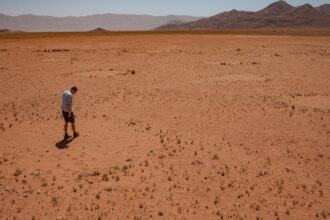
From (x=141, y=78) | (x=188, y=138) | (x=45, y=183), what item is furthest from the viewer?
(x=141, y=78)

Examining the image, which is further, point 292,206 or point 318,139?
point 318,139

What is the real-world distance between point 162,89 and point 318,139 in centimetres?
991

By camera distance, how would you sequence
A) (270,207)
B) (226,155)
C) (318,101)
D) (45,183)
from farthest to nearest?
(318,101)
(226,155)
(45,183)
(270,207)

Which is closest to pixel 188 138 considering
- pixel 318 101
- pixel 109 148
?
pixel 109 148

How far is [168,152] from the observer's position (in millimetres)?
9141

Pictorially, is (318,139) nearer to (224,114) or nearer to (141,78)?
(224,114)

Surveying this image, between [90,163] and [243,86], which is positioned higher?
[243,86]

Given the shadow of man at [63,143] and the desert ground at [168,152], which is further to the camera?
the shadow of man at [63,143]

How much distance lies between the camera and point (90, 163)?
8367 mm

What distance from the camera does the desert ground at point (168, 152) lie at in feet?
21.5

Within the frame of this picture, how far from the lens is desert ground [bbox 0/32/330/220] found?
657 cm

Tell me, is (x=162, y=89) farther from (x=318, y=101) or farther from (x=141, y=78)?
(x=318, y=101)

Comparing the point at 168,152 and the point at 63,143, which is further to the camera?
the point at 63,143

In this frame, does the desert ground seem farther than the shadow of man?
No
